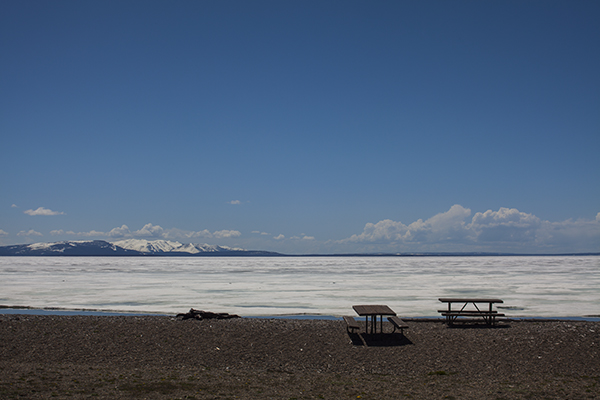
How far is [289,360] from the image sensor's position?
851cm

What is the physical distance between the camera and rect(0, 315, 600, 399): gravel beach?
6.53 meters

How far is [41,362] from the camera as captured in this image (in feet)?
27.3

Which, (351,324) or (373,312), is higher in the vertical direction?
(373,312)

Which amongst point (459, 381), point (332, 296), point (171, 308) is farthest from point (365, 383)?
point (332, 296)

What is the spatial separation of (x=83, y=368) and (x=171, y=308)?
831 centimetres

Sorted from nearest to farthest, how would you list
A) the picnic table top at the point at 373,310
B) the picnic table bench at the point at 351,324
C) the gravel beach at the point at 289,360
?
the gravel beach at the point at 289,360, the picnic table bench at the point at 351,324, the picnic table top at the point at 373,310

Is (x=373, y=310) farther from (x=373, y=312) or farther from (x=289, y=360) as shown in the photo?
(x=289, y=360)

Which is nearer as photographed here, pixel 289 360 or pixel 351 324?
pixel 289 360

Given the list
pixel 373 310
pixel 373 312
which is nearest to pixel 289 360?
pixel 373 312

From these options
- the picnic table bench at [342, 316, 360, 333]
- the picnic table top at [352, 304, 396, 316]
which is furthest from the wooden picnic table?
the picnic table bench at [342, 316, 360, 333]

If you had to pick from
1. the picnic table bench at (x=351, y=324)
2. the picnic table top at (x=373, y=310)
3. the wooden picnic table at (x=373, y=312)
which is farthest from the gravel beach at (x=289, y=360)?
the picnic table top at (x=373, y=310)

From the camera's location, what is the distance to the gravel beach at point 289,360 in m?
6.53

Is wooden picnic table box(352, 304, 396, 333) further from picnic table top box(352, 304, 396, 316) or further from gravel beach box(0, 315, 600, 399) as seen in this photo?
gravel beach box(0, 315, 600, 399)

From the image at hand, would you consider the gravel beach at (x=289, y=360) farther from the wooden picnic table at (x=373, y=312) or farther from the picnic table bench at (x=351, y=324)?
the wooden picnic table at (x=373, y=312)
